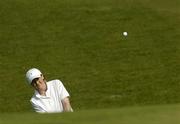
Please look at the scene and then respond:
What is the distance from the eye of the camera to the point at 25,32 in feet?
56.7

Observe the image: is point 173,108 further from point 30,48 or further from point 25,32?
point 25,32

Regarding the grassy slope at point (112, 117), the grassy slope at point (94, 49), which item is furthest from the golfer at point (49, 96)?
the grassy slope at point (94, 49)

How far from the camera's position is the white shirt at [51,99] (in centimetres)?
795

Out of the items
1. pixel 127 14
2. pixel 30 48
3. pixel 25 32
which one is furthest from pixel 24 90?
pixel 127 14

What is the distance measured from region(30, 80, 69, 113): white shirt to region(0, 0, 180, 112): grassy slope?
4529 millimetres

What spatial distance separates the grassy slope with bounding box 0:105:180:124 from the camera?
12.9ft

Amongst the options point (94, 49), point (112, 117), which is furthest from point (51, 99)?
point (94, 49)

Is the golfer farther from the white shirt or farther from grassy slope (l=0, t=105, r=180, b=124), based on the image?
grassy slope (l=0, t=105, r=180, b=124)

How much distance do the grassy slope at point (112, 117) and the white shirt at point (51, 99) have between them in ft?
12.0

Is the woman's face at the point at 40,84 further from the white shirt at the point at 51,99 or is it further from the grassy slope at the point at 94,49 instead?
the grassy slope at the point at 94,49

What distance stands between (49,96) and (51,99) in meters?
0.06

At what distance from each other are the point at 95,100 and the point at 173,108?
8.83m

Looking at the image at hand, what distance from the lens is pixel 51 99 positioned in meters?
8.00

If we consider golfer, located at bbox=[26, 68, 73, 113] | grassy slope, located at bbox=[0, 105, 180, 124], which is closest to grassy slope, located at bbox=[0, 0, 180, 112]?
golfer, located at bbox=[26, 68, 73, 113]
